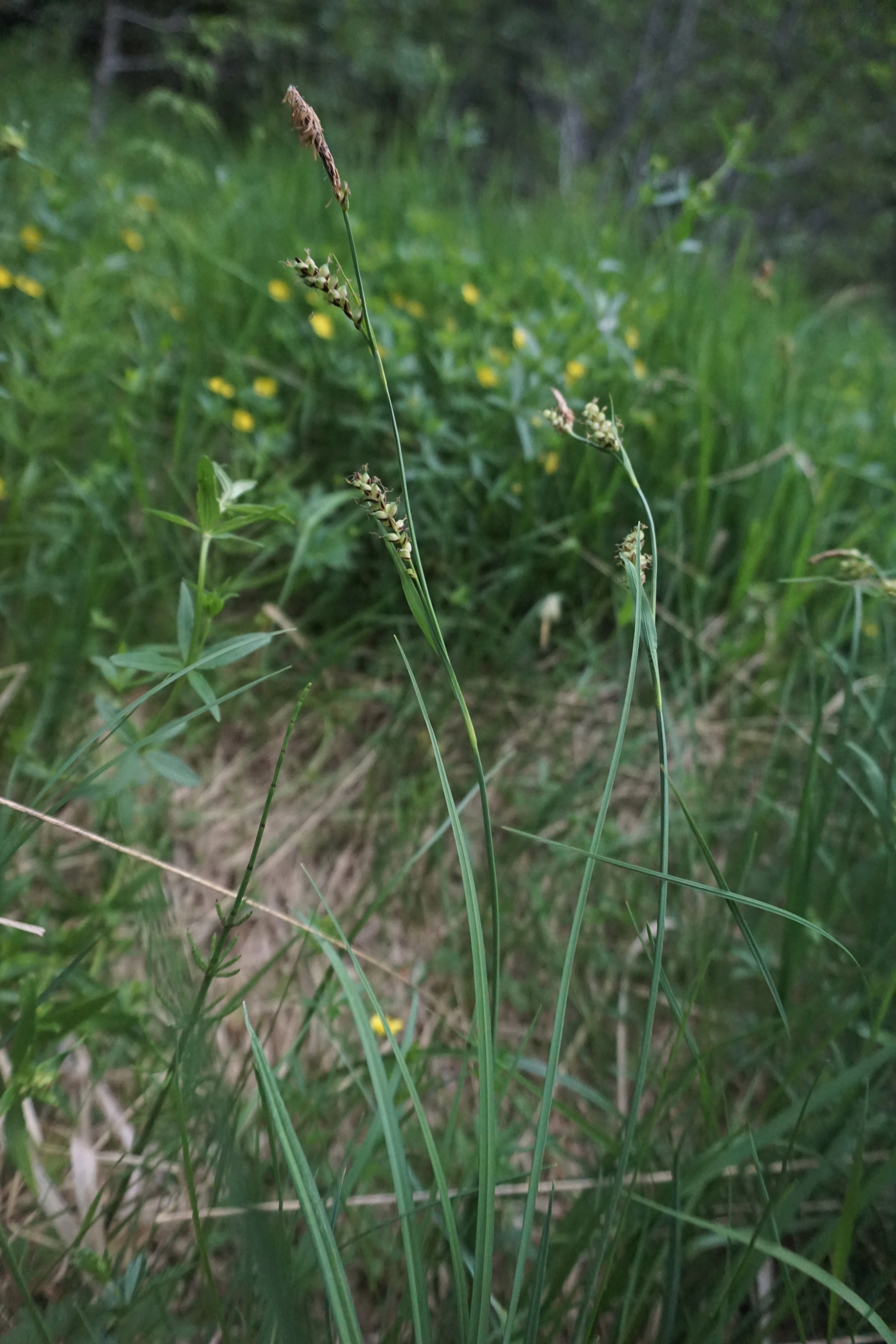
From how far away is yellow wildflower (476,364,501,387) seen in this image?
5.38 feet

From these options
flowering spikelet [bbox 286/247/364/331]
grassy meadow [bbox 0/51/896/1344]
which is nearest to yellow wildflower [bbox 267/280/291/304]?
grassy meadow [bbox 0/51/896/1344]

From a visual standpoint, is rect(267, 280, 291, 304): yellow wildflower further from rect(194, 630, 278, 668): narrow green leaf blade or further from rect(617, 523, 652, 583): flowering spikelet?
rect(617, 523, 652, 583): flowering spikelet

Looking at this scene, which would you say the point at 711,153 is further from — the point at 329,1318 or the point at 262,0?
the point at 329,1318

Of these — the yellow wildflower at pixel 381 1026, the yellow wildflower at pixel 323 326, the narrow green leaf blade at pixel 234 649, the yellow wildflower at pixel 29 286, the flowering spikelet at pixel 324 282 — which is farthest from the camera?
the yellow wildflower at pixel 323 326

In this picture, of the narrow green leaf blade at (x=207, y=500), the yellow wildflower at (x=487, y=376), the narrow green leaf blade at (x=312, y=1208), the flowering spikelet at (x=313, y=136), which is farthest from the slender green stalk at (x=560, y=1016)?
the yellow wildflower at (x=487, y=376)

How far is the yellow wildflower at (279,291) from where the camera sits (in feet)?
5.81

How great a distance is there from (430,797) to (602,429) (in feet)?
2.58

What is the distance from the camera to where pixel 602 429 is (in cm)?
63

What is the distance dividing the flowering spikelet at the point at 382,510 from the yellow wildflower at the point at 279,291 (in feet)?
4.75

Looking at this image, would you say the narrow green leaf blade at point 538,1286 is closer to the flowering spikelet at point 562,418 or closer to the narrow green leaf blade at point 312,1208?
the narrow green leaf blade at point 312,1208

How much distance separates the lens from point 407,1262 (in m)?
0.53

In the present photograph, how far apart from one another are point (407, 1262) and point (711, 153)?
25.3ft

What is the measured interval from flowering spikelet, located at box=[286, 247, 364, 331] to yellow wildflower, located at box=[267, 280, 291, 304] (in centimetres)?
140

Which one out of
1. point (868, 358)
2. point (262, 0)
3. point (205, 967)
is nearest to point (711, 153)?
point (262, 0)
